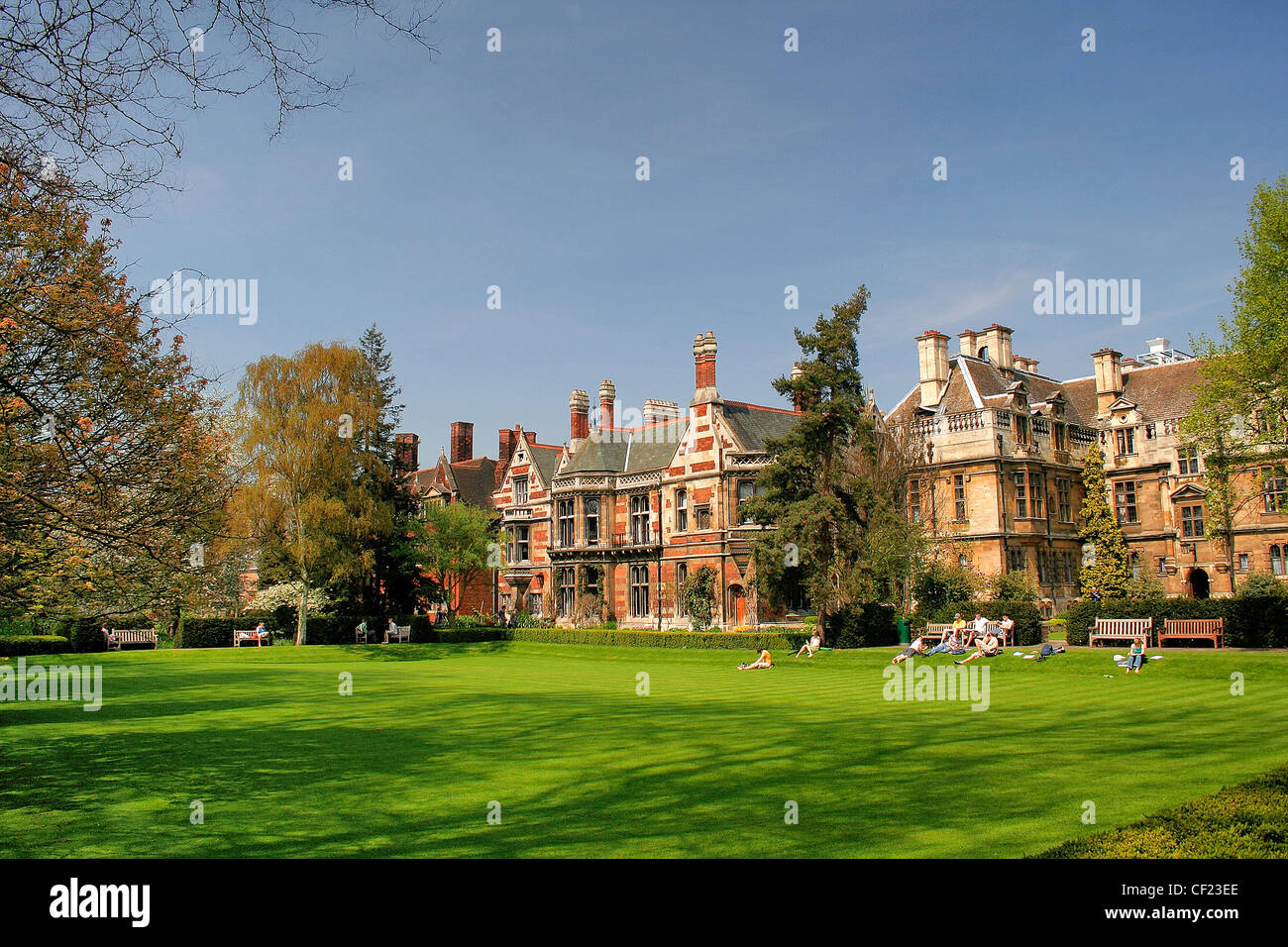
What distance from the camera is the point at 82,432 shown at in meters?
10.6

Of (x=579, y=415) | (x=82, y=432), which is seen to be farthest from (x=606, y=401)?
(x=82, y=432)

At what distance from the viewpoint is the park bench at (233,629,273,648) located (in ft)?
144

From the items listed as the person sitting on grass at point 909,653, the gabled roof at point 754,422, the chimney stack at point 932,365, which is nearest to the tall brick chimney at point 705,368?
the gabled roof at point 754,422

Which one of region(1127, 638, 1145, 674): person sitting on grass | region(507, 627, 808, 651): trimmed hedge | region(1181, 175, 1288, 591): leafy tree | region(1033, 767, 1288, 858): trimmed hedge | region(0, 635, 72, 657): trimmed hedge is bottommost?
region(507, 627, 808, 651): trimmed hedge

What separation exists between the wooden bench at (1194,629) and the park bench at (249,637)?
38.8 metres

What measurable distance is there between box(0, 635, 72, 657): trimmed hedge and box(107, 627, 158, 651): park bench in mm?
1594

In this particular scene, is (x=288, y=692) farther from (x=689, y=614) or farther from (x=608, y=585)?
(x=608, y=585)

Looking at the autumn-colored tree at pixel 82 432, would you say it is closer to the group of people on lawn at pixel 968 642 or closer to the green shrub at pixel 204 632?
the group of people on lawn at pixel 968 642

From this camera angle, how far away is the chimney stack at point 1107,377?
165 ft

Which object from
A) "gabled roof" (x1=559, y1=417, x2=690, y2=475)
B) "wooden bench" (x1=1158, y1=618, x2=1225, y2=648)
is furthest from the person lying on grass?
"gabled roof" (x1=559, y1=417, x2=690, y2=475)

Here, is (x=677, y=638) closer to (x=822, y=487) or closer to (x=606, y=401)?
(x=822, y=487)

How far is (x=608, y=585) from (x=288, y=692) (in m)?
31.2

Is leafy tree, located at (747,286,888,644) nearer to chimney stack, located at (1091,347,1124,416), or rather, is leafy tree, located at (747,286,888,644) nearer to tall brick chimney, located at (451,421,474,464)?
chimney stack, located at (1091,347,1124,416)

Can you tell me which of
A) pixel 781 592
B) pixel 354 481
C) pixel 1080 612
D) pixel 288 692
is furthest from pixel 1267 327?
pixel 354 481
